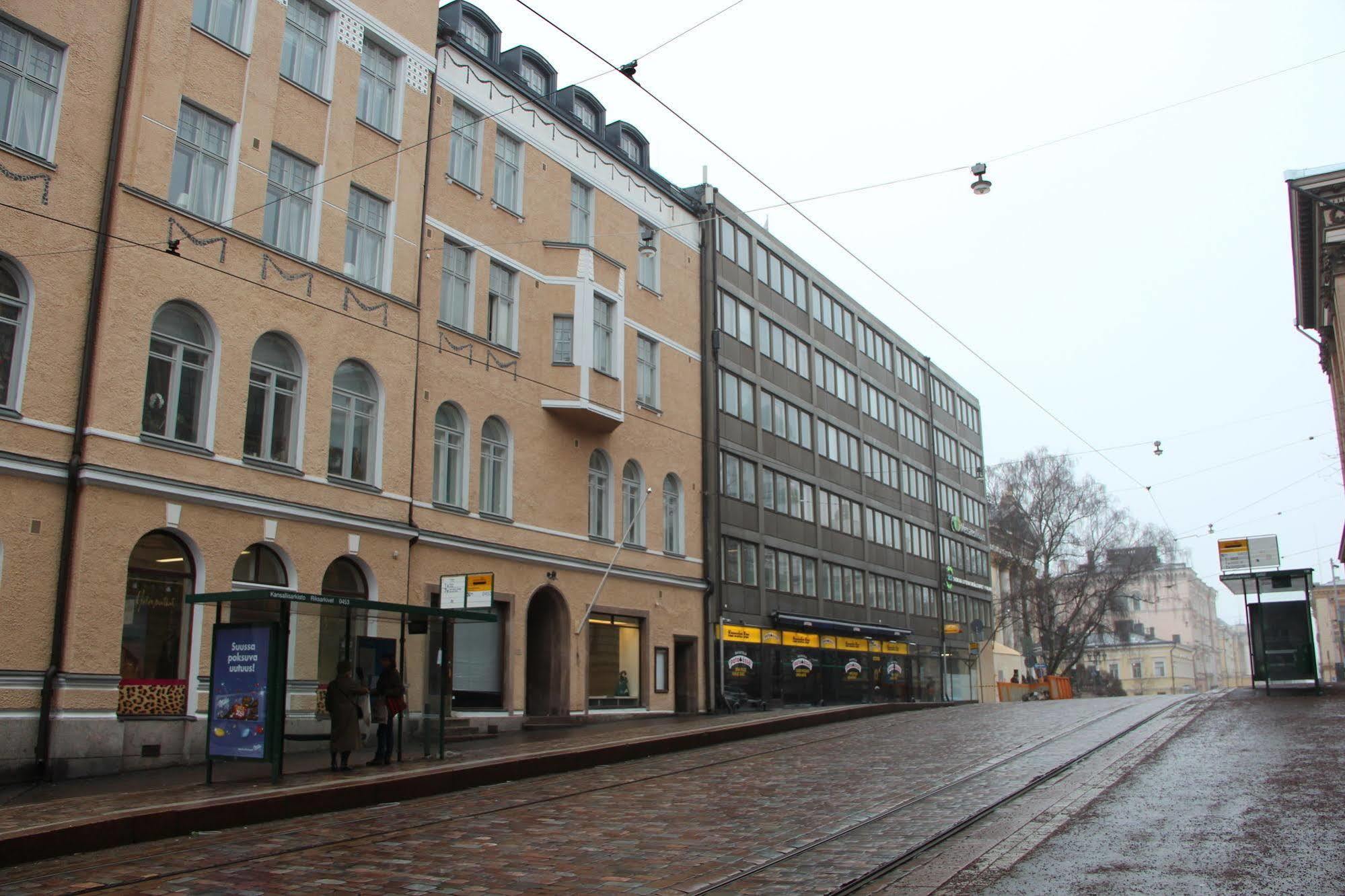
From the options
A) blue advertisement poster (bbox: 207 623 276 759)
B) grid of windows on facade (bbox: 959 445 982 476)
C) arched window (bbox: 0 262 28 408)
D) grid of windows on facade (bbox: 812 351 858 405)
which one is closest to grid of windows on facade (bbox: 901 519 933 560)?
grid of windows on facade (bbox: 812 351 858 405)

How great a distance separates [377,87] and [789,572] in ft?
74.9

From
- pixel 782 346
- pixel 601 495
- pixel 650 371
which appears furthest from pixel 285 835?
pixel 782 346

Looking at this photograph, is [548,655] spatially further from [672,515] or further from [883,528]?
[883,528]

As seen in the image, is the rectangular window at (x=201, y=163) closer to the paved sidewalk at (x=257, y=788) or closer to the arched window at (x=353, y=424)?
the arched window at (x=353, y=424)

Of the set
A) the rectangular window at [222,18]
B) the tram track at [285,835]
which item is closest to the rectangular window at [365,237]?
the rectangular window at [222,18]

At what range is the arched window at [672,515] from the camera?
3250 centimetres

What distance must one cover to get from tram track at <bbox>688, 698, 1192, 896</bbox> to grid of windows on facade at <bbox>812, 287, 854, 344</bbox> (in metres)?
29.4

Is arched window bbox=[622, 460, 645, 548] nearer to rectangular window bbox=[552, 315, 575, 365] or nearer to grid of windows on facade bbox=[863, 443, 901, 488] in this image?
rectangular window bbox=[552, 315, 575, 365]

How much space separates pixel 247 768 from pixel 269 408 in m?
6.78

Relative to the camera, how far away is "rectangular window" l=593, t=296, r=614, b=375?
1141 inches

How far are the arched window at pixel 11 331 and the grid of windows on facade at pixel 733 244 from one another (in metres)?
23.9

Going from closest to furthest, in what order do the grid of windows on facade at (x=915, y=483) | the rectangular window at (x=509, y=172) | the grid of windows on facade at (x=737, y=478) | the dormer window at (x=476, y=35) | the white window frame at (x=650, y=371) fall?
the rectangular window at (x=509, y=172)
the dormer window at (x=476, y=35)
the white window frame at (x=650, y=371)
the grid of windows on facade at (x=737, y=478)
the grid of windows on facade at (x=915, y=483)

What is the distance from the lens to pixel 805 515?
4216cm

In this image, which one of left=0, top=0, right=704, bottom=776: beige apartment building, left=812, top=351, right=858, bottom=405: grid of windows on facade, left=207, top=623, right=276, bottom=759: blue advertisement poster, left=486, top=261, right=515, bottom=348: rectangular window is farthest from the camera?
left=812, top=351, right=858, bottom=405: grid of windows on facade
